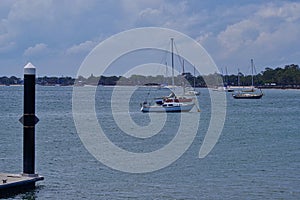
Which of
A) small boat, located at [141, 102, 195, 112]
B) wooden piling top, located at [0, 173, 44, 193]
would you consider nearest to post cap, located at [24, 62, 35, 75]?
wooden piling top, located at [0, 173, 44, 193]

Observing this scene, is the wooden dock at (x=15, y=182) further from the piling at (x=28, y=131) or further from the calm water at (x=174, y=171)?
the calm water at (x=174, y=171)

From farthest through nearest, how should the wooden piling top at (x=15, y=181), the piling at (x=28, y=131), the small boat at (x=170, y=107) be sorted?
the small boat at (x=170, y=107) → the piling at (x=28, y=131) → the wooden piling top at (x=15, y=181)

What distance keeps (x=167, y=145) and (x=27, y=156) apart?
21189mm

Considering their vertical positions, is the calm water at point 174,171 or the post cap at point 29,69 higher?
the post cap at point 29,69

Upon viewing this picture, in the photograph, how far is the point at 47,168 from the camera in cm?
3450

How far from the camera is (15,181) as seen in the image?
25.9 metres

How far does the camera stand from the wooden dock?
25359 mm

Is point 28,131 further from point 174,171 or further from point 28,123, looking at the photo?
point 174,171

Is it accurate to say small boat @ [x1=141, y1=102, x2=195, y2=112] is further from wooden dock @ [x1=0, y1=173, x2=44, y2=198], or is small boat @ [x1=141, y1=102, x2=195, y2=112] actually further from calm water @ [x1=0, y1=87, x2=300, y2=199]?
wooden dock @ [x1=0, y1=173, x2=44, y2=198]

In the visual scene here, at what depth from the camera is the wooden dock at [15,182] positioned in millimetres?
25359

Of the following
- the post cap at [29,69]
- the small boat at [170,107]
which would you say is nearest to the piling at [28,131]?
the post cap at [29,69]

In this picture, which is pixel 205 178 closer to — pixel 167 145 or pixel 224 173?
pixel 224 173

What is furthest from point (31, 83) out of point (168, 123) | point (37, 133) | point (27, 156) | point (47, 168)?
point (168, 123)

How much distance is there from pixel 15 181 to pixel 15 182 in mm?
192
